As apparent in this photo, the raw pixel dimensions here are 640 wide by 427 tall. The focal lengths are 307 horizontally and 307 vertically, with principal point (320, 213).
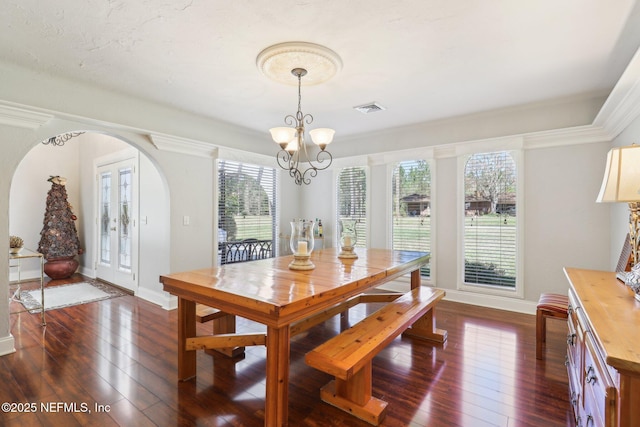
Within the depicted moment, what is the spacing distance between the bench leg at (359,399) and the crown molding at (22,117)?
3449 mm

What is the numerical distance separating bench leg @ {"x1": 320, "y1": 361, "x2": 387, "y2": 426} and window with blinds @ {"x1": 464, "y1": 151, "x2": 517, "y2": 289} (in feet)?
9.25

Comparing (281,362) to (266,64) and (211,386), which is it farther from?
(266,64)

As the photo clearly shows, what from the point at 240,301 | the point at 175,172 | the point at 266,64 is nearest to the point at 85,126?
the point at 175,172

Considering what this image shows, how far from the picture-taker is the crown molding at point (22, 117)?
2.66 m

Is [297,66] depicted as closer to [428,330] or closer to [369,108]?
[369,108]

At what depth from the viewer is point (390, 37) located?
228 cm

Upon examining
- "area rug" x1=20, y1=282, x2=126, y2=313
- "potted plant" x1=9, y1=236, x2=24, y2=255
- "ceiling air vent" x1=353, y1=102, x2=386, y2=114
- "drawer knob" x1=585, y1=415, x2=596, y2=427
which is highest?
"ceiling air vent" x1=353, y1=102, x2=386, y2=114

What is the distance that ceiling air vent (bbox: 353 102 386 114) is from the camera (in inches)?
145

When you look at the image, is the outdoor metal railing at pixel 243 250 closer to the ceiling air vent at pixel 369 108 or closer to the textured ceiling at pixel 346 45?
the textured ceiling at pixel 346 45

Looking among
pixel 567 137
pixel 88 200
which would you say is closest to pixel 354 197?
pixel 567 137

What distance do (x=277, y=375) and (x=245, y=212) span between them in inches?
144

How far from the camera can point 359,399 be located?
193 centimetres

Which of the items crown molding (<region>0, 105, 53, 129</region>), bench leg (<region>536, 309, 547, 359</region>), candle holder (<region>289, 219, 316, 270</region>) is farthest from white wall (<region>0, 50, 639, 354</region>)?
candle holder (<region>289, 219, 316, 270</region>)

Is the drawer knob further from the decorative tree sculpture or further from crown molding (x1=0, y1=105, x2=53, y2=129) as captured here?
the decorative tree sculpture
